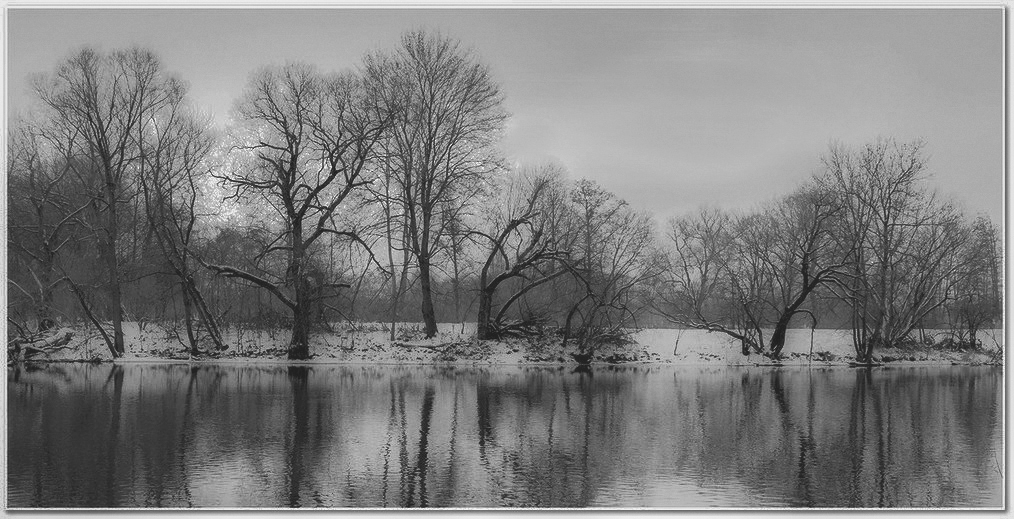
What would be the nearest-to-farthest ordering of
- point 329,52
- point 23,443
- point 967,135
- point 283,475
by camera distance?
point 283,475 → point 23,443 → point 967,135 → point 329,52

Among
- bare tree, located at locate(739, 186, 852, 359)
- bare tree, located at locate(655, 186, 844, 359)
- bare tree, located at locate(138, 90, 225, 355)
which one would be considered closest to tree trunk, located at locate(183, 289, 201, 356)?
bare tree, located at locate(138, 90, 225, 355)

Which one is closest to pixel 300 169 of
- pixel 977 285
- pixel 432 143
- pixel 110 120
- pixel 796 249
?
pixel 432 143

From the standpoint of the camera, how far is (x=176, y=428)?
10.6 metres

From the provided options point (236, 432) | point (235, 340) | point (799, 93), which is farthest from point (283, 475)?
point (235, 340)

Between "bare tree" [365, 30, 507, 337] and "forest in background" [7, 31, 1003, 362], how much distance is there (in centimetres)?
6

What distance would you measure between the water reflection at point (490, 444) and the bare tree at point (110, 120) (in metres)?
3.82

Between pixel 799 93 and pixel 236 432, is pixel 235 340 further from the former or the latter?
pixel 799 93

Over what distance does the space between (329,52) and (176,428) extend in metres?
6.86

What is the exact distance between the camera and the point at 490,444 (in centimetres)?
993

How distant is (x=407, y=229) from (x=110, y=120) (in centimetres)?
726

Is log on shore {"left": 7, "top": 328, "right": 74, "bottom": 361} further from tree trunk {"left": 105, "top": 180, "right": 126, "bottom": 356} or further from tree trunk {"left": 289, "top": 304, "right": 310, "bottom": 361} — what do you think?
tree trunk {"left": 289, "top": 304, "right": 310, "bottom": 361}

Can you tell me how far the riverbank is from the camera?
19141 millimetres

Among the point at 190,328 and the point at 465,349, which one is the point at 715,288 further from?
the point at 190,328

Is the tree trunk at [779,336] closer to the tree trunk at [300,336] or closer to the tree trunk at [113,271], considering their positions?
the tree trunk at [300,336]
